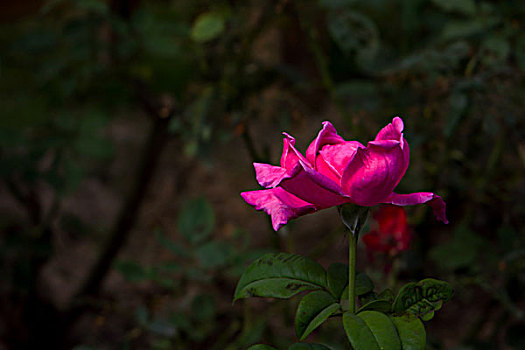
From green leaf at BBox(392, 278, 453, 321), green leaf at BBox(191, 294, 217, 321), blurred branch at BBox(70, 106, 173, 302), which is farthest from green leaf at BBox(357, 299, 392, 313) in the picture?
blurred branch at BBox(70, 106, 173, 302)

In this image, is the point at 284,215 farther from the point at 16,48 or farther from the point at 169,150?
the point at 169,150

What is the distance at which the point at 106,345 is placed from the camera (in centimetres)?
129

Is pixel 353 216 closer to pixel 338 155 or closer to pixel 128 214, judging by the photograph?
pixel 338 155

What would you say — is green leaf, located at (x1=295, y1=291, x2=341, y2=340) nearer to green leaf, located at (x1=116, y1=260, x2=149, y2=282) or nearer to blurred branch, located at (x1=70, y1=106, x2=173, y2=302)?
green leaf, located at (x1=116, y1=260, x2=149, y2=282)

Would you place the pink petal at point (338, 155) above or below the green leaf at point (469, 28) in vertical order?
below

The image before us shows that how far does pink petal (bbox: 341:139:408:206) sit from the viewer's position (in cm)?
44

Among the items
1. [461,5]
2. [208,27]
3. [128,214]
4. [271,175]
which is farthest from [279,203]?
[128,214]

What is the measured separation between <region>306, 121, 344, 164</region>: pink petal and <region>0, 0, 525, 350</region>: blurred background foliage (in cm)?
38

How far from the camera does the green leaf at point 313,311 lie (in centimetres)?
44

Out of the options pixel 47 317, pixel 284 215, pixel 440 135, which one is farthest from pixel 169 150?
pixel 284 215

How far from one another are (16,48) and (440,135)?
0.96m

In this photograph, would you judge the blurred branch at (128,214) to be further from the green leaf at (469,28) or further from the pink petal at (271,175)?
the pink petal at (271,175)

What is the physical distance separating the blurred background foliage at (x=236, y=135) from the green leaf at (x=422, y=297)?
404 mm

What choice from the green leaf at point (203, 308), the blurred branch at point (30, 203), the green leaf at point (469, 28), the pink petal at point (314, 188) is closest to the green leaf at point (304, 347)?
the pink petal at point (314, 188)
